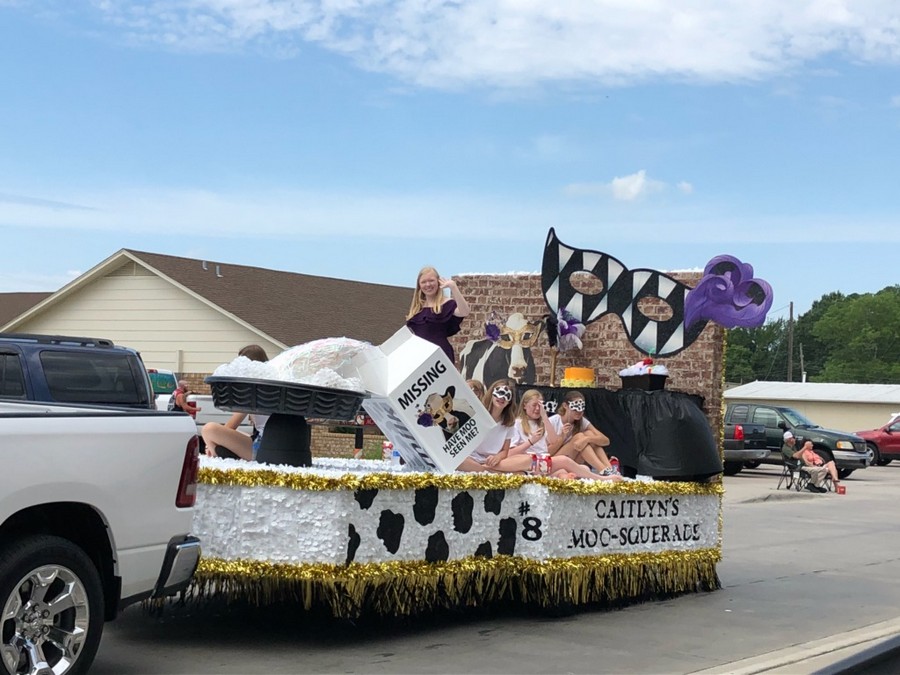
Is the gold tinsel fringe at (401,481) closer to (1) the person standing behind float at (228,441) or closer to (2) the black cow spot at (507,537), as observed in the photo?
(2) the black cow spot at (507,537)

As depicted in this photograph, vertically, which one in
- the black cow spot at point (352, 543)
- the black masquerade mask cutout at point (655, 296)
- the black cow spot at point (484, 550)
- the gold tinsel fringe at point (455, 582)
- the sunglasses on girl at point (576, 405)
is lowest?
the gold tinsel fringe at point (455, 582)

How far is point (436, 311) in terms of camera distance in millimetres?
9430

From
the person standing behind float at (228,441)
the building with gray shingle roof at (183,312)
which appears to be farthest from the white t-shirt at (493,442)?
the building with gray shingle roof at (183,312)

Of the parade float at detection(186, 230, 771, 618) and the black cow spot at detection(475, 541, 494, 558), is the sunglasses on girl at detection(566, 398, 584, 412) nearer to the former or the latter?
the parade float at detection(186, 230, 771, 618)

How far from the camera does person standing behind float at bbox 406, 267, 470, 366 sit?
9422mm

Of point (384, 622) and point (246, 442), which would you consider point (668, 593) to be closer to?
point (384, 622)

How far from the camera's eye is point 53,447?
569cm

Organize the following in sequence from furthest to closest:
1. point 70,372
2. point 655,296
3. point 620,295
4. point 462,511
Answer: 1. point 70,372
2. point 620,295
3. point 655,296
4. point 462,511

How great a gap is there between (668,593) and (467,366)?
14.5 feet

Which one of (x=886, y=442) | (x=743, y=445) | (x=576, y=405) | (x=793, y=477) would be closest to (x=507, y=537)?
(x=576, y=405)

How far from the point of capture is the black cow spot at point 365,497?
7373mm

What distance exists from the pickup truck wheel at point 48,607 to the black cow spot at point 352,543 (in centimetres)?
170

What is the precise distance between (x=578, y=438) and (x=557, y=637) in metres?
2.17

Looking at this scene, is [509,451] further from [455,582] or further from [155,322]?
[155,322]
